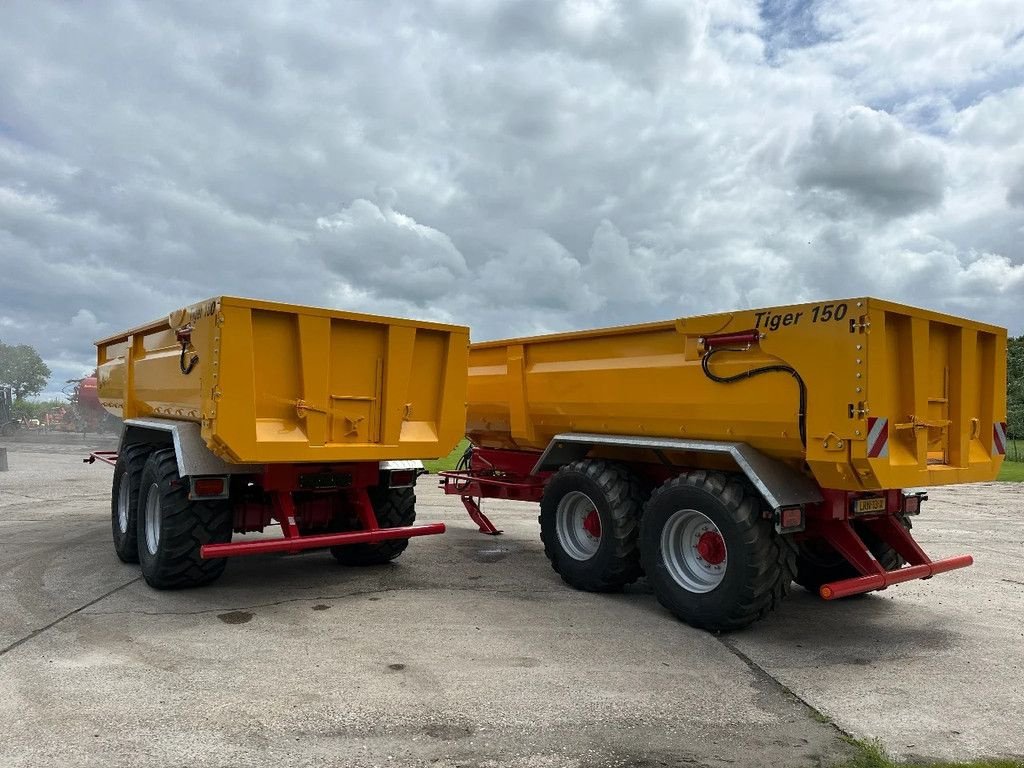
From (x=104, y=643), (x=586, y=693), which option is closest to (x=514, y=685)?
(x=586, y=693)

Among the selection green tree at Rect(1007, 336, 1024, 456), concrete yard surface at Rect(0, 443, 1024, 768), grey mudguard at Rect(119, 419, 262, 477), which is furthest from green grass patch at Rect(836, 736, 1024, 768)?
green tree at Rect(1007, 336, 1024, 456)

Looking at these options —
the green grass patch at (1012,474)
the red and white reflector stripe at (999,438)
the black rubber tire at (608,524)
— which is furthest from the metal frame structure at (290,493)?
the green grass patch at (1012,474)

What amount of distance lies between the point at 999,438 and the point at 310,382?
5.56 meters

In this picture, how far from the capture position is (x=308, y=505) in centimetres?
697

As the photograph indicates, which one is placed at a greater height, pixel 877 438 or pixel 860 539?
pixel 877 438

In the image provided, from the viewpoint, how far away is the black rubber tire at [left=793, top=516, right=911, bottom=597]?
639cm

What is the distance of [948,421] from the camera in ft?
18.8

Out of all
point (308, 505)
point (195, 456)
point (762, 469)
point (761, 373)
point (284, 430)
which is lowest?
point (308, 505)

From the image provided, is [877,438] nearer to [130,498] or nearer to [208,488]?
[208,488]

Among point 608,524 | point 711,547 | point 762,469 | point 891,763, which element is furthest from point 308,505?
point 891,763

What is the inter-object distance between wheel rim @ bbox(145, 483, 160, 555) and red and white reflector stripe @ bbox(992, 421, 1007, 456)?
22.8 feet

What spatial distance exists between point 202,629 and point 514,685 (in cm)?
243

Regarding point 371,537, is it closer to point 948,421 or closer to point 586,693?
point 586,693

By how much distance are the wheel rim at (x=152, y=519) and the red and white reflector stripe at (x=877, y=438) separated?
567 centimetres
